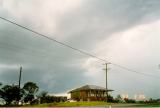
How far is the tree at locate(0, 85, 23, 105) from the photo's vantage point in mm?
82812

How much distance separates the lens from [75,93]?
362 ft

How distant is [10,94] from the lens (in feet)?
272

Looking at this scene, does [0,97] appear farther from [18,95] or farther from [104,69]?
[104,69]

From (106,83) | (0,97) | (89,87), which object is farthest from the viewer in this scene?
(89,87)

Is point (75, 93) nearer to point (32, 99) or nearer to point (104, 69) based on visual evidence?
point (32, 99)

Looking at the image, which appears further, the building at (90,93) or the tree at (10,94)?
the building at (90,93)

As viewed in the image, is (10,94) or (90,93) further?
(90,93)

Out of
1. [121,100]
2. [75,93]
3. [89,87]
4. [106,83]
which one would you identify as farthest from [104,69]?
[75,93]

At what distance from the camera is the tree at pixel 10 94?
82812 mm

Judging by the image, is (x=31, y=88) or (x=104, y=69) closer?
(x=104, y=69)

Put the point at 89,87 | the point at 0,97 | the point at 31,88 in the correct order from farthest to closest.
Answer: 1. the point at 89,87
2. the point at 31,88
3. the point at 0,97

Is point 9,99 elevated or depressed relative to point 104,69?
depressed

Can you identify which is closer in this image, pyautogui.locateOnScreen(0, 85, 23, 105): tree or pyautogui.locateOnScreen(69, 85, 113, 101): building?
pyautogui.locateOnScreen(0, 85, 23, 105): tree

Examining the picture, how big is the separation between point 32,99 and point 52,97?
718cm
